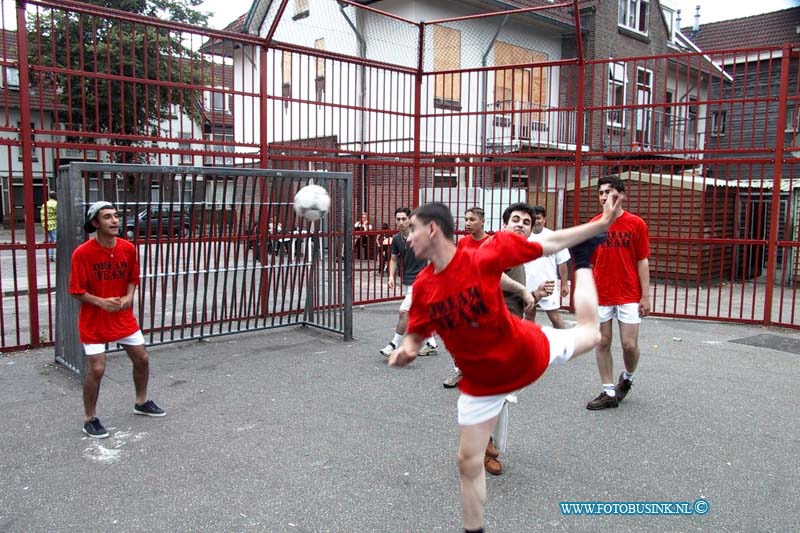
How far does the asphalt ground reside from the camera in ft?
12.4

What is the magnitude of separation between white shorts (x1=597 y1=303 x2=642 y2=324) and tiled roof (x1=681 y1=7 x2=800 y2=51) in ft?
43.9

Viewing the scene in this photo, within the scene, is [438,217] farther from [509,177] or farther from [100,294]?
[509,177]

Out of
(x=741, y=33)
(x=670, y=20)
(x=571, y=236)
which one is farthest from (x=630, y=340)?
(x=670, y=20)

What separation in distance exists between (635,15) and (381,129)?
16.8m

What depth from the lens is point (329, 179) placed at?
8211 mm

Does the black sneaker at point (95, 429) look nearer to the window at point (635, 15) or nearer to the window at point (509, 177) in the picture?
the window at point (509, 177)

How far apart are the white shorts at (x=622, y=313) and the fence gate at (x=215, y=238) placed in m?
3.52

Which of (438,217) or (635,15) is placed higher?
(635,15)

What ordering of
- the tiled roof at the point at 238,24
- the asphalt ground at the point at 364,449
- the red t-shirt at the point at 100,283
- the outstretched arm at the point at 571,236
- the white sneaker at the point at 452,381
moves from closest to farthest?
the outstretched arm at the point at 571,236 → the asphalt ground at the point at 364,449 → the red t-shirt at the point at 100,283 → the white sneaker at the point at 452,381 → the tiled roof at the point at 238,24

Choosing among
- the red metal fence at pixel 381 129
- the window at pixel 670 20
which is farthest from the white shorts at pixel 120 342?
the window at pixel 670 20

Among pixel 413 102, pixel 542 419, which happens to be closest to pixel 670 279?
pixel 413 102

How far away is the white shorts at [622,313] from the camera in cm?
562

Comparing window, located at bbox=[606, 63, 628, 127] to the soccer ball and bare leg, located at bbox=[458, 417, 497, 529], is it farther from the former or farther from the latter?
bare leg, located at bbox=[458, 417, 497, 529]

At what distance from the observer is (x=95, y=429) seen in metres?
4.95
